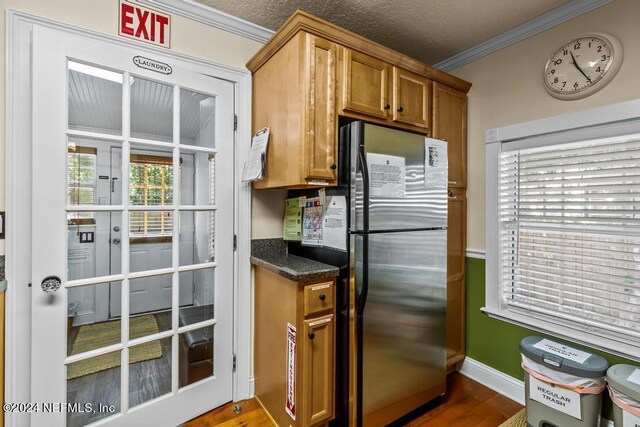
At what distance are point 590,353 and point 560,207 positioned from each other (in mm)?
869

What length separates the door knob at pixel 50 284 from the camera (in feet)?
4.70

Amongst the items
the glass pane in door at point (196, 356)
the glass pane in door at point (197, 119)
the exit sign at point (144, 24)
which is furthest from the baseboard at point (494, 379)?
the exit sign at point (144, 24)

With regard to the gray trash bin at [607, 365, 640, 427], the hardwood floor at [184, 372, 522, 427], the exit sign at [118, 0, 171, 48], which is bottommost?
the hardwood floor at [184, 372, 522, 427]

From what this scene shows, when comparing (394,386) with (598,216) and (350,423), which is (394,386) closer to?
(350,423)

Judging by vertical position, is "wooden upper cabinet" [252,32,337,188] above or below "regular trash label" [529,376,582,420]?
above

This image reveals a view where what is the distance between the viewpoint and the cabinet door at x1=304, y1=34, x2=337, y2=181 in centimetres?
158

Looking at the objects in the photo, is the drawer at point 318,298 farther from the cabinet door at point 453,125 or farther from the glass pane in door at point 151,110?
the cabinet door at point 453,125

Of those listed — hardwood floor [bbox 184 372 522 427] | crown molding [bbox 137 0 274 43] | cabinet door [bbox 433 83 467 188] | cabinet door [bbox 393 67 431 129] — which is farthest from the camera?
cabinet door [bbox 433 83 467 188]

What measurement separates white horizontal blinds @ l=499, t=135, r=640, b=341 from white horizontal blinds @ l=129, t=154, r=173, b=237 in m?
2.26

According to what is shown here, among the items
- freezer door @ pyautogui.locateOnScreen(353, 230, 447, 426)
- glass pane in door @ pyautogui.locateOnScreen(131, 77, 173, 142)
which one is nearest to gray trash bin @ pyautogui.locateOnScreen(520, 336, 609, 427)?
freezer door @ pyautogui.locateOnScreen(353, 230, 447, 426)

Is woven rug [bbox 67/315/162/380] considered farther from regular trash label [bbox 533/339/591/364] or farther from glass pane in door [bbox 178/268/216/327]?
regular trash label [bbox 533/339/591/364]

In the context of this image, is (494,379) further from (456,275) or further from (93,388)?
(93,388)

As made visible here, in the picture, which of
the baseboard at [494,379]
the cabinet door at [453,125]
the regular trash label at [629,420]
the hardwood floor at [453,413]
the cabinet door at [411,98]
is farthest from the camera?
the cabinet door at [453,125]

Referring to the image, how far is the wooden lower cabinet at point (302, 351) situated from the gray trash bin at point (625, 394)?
1.38 meters
